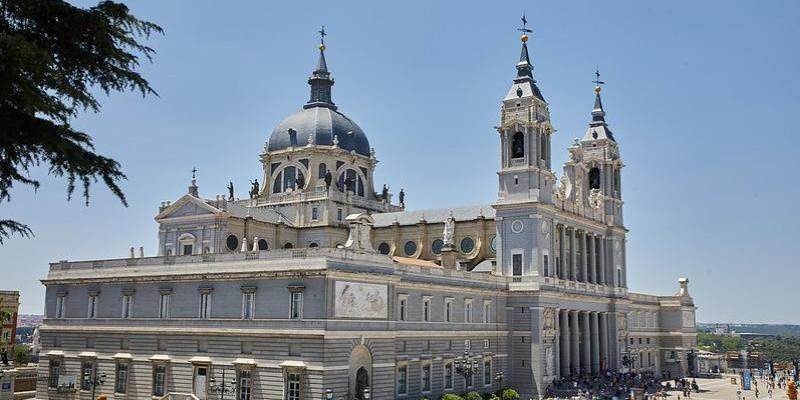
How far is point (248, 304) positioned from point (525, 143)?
102 ft

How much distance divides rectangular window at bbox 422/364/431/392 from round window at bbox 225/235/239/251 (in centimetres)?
2256

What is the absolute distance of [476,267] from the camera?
7762cm

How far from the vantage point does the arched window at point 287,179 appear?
8776 cm

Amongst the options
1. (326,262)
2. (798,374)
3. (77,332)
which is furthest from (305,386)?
(798,374)

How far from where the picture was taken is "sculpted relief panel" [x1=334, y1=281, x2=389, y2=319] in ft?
166

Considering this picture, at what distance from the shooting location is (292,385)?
50.6 m

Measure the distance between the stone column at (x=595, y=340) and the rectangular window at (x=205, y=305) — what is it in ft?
137

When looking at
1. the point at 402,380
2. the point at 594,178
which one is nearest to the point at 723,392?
the point at 594,178

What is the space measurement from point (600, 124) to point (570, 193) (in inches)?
526

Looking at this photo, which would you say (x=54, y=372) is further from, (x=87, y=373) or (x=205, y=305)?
(x=205, y=305)

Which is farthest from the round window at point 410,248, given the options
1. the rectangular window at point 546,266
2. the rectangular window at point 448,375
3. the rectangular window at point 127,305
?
the rectangular window at point 127,305

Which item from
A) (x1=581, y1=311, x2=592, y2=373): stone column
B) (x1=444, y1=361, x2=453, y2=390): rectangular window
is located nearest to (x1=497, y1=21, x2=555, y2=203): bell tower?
(x1=581, y1=311, x2=592, y2=373): stone column

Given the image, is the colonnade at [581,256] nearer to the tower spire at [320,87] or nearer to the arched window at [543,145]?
the arched window at [543,145]

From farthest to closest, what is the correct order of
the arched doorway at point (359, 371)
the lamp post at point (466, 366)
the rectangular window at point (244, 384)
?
1. the lamp post at point (466, 366)
2. the rectangular window at point (244, 384)
3. the arched doorway at point (359, 371)
